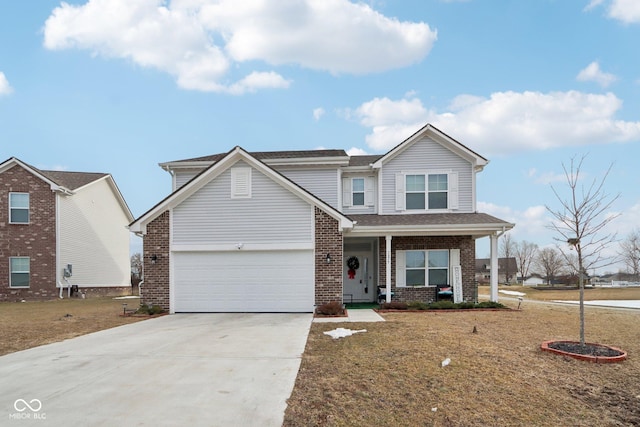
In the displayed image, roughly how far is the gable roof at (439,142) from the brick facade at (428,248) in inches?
115

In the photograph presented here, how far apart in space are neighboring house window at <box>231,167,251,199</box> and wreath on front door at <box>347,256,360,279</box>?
5660mm

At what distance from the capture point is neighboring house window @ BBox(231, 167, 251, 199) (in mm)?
14375

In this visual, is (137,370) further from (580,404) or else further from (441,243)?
(441,243)

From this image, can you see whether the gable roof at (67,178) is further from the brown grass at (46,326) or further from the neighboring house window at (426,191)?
the neighboring house window at (426,191)

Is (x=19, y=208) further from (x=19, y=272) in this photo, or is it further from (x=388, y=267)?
(x=388, y=267)

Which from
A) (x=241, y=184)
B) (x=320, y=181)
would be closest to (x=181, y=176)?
(x=241, y=184)

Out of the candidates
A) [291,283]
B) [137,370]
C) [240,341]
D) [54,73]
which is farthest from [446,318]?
[54,73]

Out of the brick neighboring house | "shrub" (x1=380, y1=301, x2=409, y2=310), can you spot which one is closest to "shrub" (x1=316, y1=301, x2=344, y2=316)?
"shrub" (x1=380, y1=301, x2=409, y2=310)

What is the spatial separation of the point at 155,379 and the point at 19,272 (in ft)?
65.3

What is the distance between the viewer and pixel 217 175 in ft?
47.5

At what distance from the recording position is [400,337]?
9.09 metres

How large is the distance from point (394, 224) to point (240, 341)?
7.85 meters

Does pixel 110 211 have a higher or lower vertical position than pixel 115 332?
higher

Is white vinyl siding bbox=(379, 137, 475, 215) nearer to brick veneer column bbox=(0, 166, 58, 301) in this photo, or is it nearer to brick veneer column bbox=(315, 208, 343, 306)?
brick veneer column bbox=(315, 208, 343, 306)
